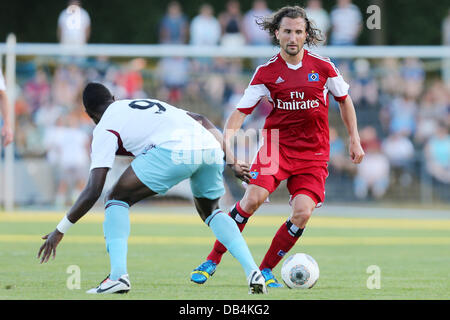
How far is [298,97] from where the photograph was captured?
778cm

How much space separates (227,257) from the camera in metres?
10.4

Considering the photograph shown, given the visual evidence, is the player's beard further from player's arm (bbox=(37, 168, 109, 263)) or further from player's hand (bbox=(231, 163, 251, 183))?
player's arm (bbox=(37, 168, 109, 263))

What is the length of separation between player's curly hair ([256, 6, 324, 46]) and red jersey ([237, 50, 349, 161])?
28cm

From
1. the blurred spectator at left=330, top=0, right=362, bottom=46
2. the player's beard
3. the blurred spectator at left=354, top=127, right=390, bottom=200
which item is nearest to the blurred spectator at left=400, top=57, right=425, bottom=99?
the blurred spectator at left=354, top=127, right=390, bottom=200

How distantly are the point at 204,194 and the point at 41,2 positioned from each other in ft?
81.2

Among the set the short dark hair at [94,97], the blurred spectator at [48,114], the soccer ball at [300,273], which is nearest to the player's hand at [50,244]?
the short dark hair at [94,97]

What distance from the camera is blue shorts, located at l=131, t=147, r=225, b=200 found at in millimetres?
6754

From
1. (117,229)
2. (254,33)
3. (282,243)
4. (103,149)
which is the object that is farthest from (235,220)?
(254,33)

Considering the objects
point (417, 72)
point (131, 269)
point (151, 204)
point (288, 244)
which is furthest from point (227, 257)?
point (417, 72)

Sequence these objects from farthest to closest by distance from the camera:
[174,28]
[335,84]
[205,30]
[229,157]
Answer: [174,28], [205,30], [335,84], [229,157]

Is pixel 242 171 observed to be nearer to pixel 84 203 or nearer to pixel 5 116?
pixel 84 203

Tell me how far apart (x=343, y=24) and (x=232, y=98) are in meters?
2.95

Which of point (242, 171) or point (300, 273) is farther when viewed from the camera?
point (300, 273)

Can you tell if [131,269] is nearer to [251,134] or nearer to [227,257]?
[227,257]
